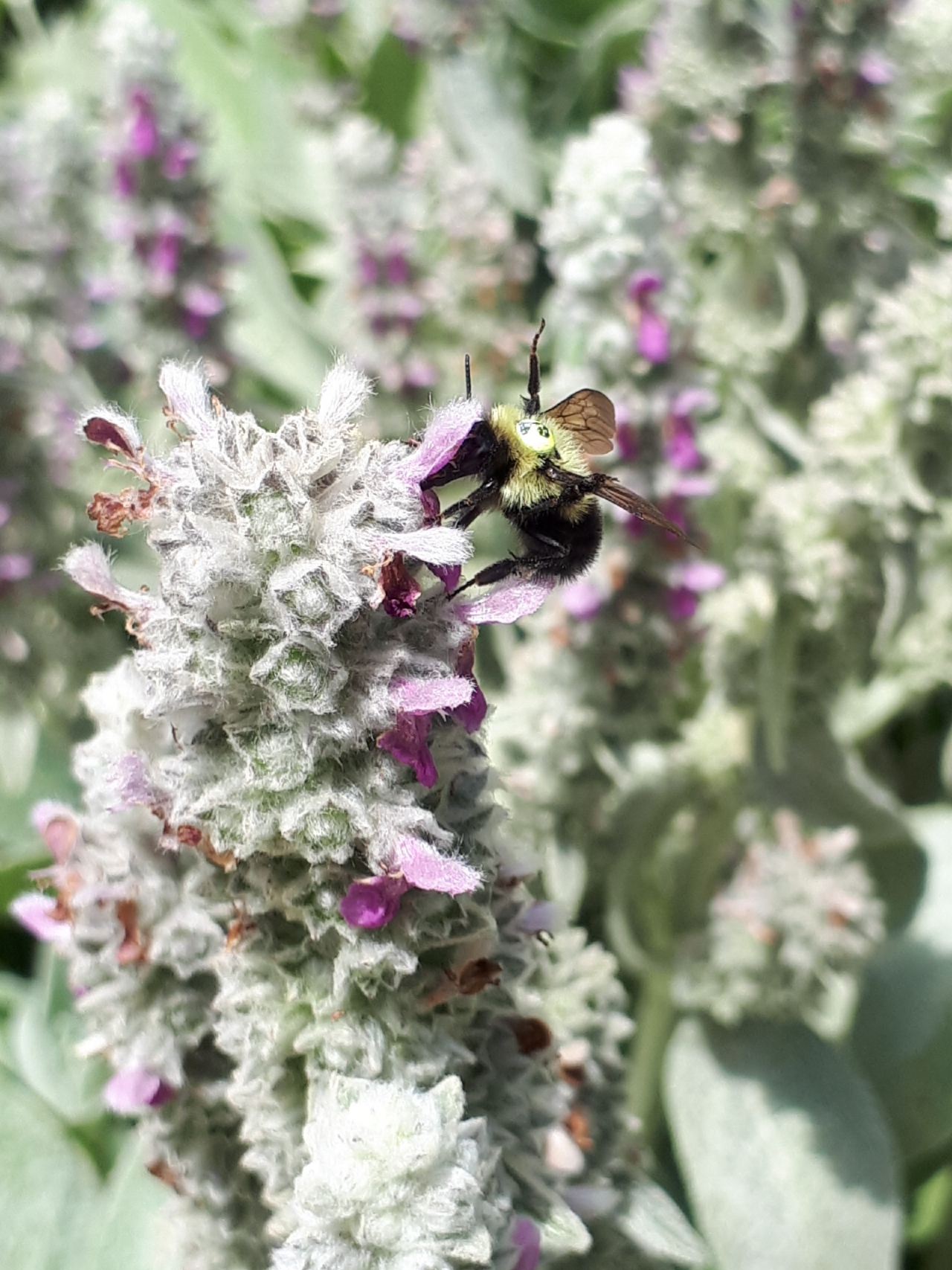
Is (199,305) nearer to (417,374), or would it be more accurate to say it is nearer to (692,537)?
(417,374)

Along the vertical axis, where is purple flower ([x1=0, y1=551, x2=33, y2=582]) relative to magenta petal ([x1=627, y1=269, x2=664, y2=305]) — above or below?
below

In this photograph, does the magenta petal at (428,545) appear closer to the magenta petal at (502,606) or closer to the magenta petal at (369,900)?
the magenta petal at (502,606)

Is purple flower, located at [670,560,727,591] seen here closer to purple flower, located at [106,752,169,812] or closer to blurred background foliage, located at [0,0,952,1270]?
blurred background foliage, located at [0,0,952,1270]

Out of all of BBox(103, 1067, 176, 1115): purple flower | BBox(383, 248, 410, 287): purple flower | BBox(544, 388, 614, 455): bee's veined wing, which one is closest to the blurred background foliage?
BBox(383, 248, 410, 287): purple flower

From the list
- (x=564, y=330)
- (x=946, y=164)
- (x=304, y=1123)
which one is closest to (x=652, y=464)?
(x=564, y=330)

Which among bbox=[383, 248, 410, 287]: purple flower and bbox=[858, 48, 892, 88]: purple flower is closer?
bbox=[858, 48, 892, 88]: purple flower

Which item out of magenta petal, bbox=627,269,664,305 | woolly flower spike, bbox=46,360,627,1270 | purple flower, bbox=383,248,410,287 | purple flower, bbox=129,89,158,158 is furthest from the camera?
purple flower, bbox=383,248,410,287

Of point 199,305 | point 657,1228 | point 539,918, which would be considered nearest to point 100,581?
point 539,918
